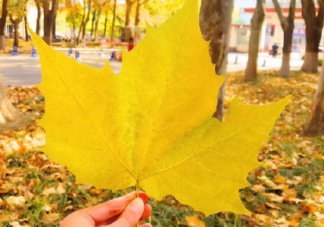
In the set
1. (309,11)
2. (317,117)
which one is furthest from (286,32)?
(317,117)

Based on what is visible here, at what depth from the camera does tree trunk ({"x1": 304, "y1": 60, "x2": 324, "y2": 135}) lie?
5695 mm

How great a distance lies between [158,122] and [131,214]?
0.22 metres

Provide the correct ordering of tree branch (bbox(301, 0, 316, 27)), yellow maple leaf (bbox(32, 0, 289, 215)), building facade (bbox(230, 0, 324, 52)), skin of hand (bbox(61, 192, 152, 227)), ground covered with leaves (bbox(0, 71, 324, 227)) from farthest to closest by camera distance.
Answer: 1. building facade (bbox(230, 0, 324, 52))
2. tree branch (bbox(301, 0, 316, 27))
3. ground covered with leaves (bbox(0, 71, 324, 227))
4. skin of hand (bbox(61, 192, 152, 227))
5. yellow maple leaf (bbox(32, 0, 289, 215))

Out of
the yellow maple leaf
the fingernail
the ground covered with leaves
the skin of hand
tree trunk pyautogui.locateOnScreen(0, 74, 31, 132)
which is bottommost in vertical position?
the ground covered with leaves

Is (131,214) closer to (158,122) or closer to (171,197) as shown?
(158,122)

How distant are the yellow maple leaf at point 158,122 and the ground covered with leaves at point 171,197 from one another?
4.38 ft

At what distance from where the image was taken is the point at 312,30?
1386cm

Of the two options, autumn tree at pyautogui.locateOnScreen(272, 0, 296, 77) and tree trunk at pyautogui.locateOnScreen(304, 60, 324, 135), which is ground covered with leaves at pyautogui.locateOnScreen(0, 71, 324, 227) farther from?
autumn tree at pyautogui.locateOnScreen(272, 0, 296, 77)

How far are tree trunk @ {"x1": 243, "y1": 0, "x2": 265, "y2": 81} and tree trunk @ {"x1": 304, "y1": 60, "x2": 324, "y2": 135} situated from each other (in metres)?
6.52

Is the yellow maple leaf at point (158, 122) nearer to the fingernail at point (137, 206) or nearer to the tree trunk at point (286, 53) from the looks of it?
the fingernail at point (137, 206)

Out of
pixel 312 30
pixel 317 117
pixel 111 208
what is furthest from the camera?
pixel 312 30

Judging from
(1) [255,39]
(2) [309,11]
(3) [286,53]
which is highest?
(2) [309,11]

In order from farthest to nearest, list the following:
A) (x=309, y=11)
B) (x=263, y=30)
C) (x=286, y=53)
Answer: (x=263, y=30) < (x=286, y=53) < (x=309, y=11)

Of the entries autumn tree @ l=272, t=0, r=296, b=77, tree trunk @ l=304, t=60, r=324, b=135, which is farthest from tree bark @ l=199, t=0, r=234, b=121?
autumn tree @ l=272, t=0, r=296, b=77
